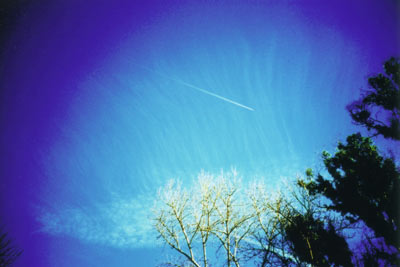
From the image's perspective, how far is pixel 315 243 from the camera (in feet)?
27.8

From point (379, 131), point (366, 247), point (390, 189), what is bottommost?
point (366, 247)

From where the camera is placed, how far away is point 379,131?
353 inches

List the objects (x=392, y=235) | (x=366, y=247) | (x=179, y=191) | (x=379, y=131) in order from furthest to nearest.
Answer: (x=179, y=191), (x=379, y=131), (x=392, y=235), (x=366, y=247)

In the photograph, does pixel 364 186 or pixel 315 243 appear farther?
pixel 364 186

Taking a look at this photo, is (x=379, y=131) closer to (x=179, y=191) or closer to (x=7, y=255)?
(x=179, y=191)

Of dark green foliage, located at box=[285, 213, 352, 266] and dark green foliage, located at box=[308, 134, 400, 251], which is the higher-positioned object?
dark green foliage, located at box=[308, 134, 400, 251]

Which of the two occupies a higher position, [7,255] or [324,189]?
[324,189]

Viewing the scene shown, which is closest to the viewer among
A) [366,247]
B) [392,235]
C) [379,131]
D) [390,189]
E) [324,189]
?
[366,247]

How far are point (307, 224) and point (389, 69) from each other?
8.95 m

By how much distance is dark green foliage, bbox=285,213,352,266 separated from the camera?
832 centimetres

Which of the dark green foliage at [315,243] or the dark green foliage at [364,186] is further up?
the dark green foliage at [364,186]

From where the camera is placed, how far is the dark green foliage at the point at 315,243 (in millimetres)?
8320

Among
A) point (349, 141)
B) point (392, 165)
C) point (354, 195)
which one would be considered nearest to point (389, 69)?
point (349, 141)

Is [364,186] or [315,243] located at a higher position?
[364,186]
